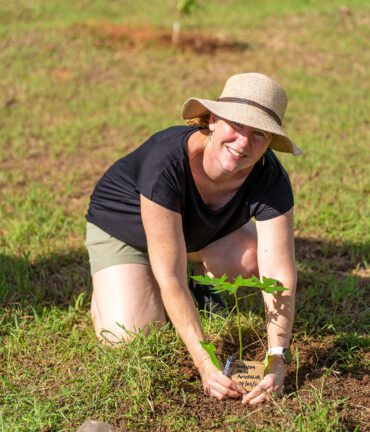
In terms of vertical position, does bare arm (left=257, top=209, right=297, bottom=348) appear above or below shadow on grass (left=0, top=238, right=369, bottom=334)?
above

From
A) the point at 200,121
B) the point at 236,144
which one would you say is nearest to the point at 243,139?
the point at 236,144

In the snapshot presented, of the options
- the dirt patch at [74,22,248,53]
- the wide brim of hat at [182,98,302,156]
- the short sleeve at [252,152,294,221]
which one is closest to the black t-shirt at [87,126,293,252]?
the short sleeve at [252,152,294,221]

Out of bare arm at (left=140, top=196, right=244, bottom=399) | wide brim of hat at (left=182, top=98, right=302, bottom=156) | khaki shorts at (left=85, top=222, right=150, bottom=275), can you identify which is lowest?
khaki shorts at (left=85, top=222, right=150, bottom=275)

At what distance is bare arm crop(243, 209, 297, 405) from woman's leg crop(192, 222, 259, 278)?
1.09 ft

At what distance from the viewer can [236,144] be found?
2959 mm

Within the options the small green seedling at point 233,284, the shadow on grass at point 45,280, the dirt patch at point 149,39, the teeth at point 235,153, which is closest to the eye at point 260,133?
the teeth at point 235,153

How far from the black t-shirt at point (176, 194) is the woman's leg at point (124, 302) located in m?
0.15

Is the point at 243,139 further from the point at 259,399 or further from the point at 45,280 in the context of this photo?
the point at 45,280

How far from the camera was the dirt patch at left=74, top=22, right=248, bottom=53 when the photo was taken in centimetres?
884

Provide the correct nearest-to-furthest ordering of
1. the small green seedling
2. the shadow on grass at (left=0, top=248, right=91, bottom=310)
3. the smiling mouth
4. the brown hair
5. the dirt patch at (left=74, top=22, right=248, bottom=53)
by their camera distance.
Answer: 1. the small green seedling
2. the smiling mouth
3. the brown hair
4. the shadow on grass at (left=0, top=248, right=91, bottom=310)
5. the dirt patch at (left=74, top=22, right=248, bottom=53)

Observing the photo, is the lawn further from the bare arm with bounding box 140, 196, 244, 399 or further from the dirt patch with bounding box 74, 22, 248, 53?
the bare arm with bounding box 140, 196, 244, 399

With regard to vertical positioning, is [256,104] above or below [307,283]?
above

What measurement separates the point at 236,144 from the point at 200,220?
507mm

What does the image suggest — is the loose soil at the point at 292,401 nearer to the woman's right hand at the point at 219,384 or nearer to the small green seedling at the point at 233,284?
the woman's right hand at the point at 219,384
